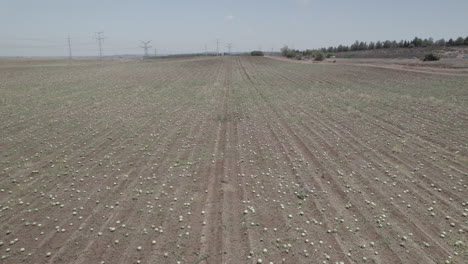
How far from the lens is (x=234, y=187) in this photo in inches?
378

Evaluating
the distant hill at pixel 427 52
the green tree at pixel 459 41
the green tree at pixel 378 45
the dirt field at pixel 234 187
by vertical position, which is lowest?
the dirt field at pixel 234 187

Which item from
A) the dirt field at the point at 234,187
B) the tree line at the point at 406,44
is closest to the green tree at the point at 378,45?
the tree line at the point at 406,44

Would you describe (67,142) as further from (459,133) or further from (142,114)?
(459,133)

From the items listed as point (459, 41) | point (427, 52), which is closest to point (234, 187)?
point (427, 52)

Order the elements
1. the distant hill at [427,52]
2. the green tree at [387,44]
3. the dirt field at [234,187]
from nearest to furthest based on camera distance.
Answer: the dirt field at [234,187], the distant hill at [427,52], the green tree at [387,44]

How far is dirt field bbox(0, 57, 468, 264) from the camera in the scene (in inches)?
265

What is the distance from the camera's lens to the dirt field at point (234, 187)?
672cm

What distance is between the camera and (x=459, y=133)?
577 inches

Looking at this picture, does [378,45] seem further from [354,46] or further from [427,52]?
[427,52]

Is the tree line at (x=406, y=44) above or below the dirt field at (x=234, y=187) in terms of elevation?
above

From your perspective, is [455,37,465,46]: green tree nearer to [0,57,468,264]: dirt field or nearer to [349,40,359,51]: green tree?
[349,40,359,51]: green tree

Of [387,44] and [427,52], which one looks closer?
[427,52]

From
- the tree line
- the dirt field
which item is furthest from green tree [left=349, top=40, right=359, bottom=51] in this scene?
the dirt field

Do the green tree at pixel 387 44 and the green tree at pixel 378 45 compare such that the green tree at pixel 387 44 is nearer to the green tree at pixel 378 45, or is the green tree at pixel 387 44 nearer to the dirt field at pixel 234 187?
the green tree at pixel 378 45
